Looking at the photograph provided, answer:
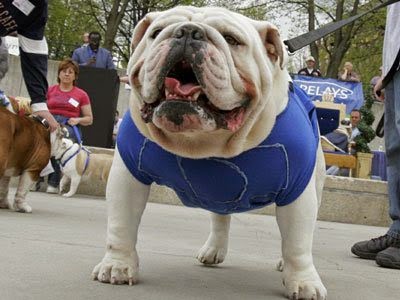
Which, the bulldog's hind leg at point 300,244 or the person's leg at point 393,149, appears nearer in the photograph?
the bulldog's hind leg at point 300,244

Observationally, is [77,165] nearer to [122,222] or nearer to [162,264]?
[162,264]

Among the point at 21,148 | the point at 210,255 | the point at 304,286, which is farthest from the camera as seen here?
the point at 21,148

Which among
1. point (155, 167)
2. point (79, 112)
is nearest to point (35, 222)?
point (155, 167)

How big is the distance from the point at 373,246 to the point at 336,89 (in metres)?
9.17

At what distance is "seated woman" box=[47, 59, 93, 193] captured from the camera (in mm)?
8023

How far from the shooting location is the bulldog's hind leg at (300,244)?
8.80ft

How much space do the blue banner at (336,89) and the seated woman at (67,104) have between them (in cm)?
591

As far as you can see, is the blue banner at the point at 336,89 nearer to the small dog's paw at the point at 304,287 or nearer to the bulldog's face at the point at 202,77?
the small dog's paw at the point at 304,287

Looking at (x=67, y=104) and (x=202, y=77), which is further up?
(x=202, y=77)

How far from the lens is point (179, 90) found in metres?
2.26

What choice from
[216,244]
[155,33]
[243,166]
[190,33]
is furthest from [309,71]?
[190,33]

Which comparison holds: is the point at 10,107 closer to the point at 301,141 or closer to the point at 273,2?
the point at 301,141

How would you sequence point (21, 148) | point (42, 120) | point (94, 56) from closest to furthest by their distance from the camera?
point (21, 148), point (42, 120), point (94, 56)

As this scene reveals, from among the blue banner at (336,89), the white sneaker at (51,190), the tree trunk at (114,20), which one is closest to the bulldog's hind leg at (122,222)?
the white sneaker at (51,190)
